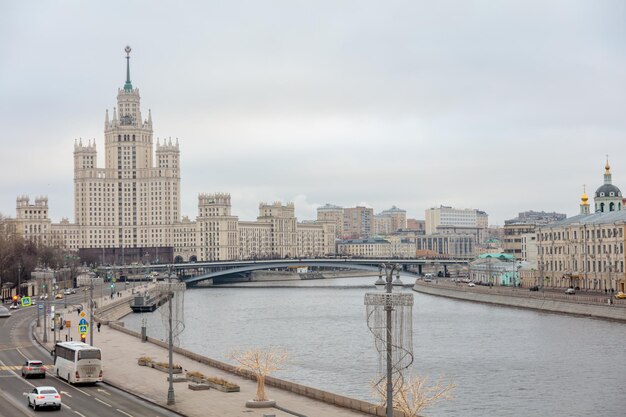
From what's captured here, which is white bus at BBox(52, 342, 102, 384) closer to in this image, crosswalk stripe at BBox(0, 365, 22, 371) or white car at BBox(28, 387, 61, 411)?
crosswalk stripe at BBox(0, 365, 22, 371)

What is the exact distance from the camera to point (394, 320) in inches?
1251

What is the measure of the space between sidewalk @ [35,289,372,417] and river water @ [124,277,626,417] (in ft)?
20.0

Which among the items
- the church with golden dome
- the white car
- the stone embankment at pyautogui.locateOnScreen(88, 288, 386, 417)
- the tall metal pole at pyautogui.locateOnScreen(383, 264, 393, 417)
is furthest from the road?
the church with golden dome

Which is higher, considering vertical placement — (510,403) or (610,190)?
(610,190)

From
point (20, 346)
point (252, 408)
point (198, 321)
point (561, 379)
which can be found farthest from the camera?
point (198, 321)

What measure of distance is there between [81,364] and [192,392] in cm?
620

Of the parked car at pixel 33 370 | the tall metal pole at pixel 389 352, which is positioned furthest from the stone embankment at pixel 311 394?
the parked car at pixel 33 370

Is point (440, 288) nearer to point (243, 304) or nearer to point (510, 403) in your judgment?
point (243, 304)

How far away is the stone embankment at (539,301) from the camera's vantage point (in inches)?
3438

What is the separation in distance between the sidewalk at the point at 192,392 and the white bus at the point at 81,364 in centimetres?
124

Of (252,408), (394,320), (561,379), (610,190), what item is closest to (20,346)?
(252,408)

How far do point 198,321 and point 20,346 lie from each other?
3492 cm

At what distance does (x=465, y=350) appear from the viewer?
70.4 meters

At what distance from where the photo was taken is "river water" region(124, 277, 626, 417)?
49.9m
